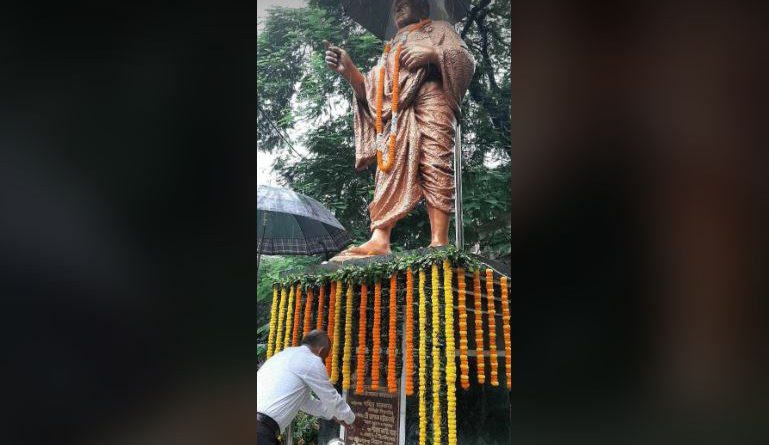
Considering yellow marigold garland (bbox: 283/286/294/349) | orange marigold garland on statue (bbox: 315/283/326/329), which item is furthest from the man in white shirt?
yellow marigold garland (bbox: 283/286/294/349)

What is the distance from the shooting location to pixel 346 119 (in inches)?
138

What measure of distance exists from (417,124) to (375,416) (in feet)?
4.26

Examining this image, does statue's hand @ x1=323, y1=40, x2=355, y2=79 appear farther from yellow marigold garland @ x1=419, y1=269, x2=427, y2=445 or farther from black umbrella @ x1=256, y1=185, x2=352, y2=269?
yellow marigold garland @ x1=419, y1=269, x2=427, y2=445

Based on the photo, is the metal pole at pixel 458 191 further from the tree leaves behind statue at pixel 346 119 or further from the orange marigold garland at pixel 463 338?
the orange marigold garland at pixel 463 338

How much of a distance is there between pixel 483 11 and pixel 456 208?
1.15 meters

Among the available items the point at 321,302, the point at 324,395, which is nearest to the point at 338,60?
the point at 321,302

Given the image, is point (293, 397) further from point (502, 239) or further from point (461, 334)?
point (502, 239)

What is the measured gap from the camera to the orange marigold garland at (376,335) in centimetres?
273

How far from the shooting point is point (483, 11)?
345 centimetres

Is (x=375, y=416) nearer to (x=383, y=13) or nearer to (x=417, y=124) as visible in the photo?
(x=417, y=124)

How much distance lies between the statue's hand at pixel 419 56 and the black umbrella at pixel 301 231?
83 cm
